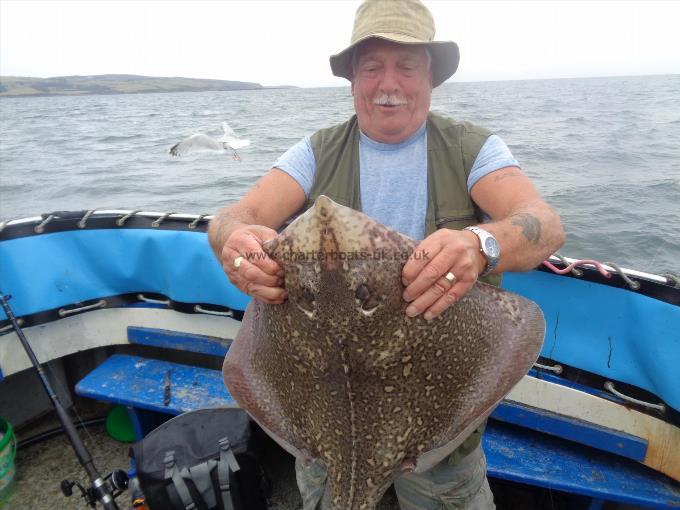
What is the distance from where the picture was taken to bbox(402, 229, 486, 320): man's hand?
1.58m

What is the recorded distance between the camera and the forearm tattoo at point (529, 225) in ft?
6.75

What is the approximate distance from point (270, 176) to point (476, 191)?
113 cm

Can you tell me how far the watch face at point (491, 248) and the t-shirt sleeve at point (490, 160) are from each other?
0.60m

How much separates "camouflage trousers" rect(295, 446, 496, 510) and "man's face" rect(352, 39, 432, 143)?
1829mm

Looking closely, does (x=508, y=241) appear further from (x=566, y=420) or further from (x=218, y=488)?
(x=218, y=488)

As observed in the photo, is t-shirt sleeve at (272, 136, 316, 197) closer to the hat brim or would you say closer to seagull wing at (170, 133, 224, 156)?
the hat brim

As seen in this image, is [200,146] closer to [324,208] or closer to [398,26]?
[398,26]

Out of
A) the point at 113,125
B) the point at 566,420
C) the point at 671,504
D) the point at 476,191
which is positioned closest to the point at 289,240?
the point at 476,191

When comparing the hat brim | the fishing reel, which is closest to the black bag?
the fishing reel

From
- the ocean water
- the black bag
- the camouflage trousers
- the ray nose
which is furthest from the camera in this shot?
the ocean water

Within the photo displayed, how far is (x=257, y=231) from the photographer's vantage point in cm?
191

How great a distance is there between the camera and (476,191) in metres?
2.37

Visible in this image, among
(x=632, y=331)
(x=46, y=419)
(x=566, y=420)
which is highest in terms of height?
(x=632, y=331)

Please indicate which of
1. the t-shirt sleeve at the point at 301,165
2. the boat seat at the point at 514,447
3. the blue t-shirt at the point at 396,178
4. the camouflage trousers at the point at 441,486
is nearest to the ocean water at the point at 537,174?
the boat seat at the point at 514,447
